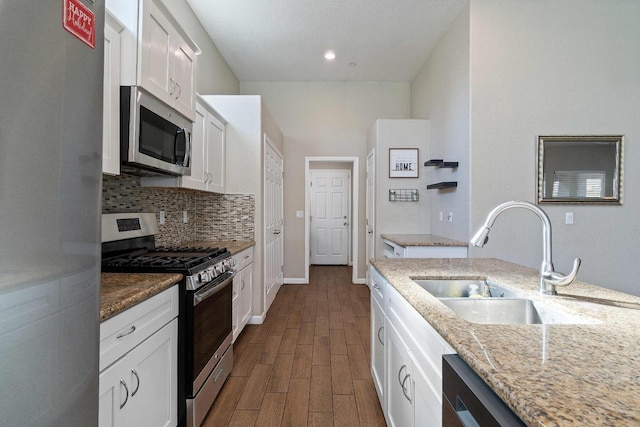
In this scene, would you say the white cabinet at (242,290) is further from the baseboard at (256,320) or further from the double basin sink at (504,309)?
the double basin sink at (504,309)

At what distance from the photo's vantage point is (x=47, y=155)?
23.9 inches

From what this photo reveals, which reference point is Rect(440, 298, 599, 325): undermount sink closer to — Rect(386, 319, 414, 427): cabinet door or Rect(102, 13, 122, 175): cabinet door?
Rect(386, 319, 414, 427): cabinet door

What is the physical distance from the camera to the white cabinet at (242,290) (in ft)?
8.70

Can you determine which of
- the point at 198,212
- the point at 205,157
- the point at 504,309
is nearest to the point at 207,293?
the point at 205,157

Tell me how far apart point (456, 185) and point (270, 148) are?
219cm

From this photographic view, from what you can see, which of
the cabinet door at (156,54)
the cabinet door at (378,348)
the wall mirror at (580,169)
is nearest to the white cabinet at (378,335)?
the cabinet door at (378,348)

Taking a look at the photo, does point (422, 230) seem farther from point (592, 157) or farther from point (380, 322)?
point (380, 322)

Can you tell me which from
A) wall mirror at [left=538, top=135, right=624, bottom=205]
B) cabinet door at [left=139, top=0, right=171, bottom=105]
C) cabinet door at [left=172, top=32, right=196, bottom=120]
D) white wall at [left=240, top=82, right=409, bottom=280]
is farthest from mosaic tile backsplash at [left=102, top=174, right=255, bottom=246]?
wall mirror at [left=538, top=135, right=624, bottom=205]

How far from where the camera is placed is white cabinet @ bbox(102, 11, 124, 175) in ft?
4.76

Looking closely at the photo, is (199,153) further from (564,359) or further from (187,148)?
(564,359)

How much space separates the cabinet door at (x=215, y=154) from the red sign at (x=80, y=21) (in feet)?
6.64

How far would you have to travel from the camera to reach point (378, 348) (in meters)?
1.92

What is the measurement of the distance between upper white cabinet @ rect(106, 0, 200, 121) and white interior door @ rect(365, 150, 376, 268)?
9.08 ft

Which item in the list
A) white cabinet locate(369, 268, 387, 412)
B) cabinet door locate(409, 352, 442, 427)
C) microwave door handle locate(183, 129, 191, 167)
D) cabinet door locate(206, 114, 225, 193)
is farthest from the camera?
cabinet door locate(206, 114, 225, 193)
